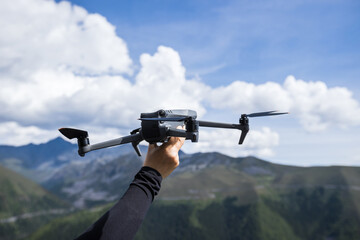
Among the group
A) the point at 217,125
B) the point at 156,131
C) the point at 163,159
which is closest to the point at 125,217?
the point at 163,159

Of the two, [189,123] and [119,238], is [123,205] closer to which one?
[119,238]

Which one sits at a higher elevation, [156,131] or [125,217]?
[156,131]

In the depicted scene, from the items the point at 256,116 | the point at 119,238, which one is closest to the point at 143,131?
the point at 119,238

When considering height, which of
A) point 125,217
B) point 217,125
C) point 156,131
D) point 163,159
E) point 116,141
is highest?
point 217,125

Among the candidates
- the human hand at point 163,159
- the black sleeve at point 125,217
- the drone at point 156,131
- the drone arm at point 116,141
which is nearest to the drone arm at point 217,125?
the drone at point 156,131

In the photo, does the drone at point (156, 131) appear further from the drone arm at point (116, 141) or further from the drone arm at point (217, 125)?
the drone arm at point (217, 125)

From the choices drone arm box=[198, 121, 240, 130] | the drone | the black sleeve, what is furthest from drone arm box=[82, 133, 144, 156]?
the black sleeve

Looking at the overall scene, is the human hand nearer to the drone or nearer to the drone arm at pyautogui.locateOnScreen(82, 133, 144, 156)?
the drone

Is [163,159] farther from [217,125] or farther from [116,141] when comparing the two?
[217,125]
